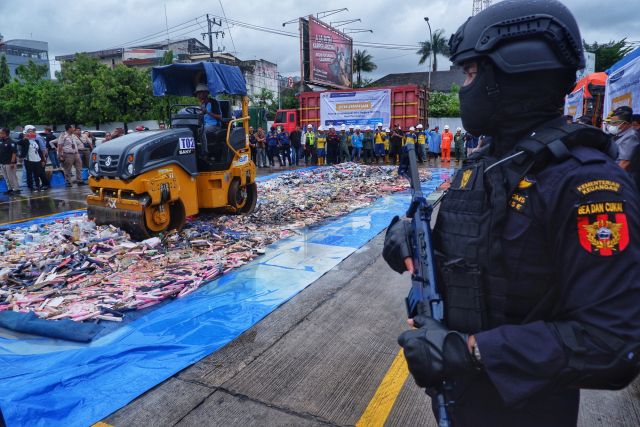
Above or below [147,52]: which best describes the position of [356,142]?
below

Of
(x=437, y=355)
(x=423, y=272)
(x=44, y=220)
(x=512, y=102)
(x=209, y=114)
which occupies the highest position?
(x=209, y=114)

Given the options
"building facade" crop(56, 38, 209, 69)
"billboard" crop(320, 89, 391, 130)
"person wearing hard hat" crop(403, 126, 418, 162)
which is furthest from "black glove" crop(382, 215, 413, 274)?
"building facade" crop(56, 38, 209, 69)

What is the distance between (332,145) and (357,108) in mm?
3520

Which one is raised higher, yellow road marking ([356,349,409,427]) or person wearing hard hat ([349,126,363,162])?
person wearing hard hat ([349,126,363,162])

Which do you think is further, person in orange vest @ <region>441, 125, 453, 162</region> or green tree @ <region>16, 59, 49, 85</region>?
green tree @ <region>16, 59, 49, 85</region>

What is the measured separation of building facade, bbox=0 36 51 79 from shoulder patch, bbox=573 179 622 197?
83.2m

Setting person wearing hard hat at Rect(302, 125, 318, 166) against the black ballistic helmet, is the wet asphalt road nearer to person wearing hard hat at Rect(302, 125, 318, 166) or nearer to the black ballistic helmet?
the black ballistic helmet

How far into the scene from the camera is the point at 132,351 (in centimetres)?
347

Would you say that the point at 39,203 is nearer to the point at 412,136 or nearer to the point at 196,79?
the point at 196,79

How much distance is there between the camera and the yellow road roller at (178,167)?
600cm

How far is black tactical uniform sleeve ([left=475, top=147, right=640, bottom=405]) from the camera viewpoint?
3.35 feet

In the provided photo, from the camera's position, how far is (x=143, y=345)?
354 centimetres

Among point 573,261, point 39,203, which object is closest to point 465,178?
point 573,261

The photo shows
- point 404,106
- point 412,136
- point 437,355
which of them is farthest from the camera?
point 404,106
